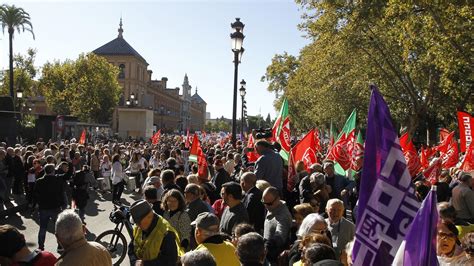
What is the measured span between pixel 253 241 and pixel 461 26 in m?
13.9

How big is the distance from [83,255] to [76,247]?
11 centimetres

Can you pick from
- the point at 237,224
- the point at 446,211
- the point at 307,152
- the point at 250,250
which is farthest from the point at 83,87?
the point at 250,250

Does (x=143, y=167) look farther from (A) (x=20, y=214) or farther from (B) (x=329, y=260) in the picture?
(B) (x=329, y=260)

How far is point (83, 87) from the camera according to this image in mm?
58625

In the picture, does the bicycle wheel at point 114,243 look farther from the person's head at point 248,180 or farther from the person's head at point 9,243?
the person's head at point 9,243

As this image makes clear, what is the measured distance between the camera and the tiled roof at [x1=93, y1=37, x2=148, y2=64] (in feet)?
337

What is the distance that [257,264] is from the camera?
4160 mm

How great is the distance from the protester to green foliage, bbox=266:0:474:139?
1272cm

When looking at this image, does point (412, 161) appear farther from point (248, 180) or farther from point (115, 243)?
point (115, 243)

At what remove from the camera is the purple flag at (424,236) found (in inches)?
115

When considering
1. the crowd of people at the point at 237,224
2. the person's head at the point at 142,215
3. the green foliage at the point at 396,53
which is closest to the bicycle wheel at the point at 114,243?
the crowd of people at the point at 237,224

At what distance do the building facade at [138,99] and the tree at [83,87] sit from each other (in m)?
2.58

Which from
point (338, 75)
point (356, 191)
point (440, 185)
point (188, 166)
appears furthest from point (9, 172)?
point (338, 75)

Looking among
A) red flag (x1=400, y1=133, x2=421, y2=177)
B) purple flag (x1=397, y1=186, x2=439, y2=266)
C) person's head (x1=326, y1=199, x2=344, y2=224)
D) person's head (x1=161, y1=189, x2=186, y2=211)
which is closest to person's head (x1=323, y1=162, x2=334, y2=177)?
red flag (x1=400, y1=133, x2=421, y2=177)
